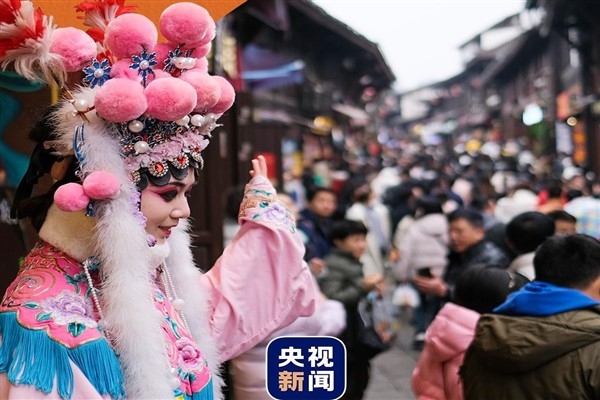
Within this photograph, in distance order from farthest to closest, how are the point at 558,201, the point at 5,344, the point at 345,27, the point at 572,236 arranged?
the point at 345,27 < the point at 558,201 < the point at 572,236 < the point at 5,344

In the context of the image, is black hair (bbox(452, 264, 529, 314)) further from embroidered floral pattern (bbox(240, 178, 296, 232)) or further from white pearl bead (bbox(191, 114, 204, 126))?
white pearl bead (bbox(191, 114, 204, 126))

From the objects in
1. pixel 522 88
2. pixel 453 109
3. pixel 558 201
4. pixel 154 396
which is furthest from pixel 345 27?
pixel 453 109

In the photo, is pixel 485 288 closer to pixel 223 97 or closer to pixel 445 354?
pixel 445 354

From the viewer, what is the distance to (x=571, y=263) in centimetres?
328

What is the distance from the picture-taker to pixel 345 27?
65.7 ft

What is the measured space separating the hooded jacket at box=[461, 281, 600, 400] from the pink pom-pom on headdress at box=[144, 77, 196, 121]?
1.56m

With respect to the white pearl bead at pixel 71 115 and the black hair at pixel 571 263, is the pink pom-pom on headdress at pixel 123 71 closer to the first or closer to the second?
the white pearl bead at pixel 71 115

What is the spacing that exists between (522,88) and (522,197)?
31.5 meters

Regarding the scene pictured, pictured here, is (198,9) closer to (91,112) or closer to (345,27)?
(91,112)

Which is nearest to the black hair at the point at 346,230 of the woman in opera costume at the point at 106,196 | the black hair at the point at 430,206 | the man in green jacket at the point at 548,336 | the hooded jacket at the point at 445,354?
the hooded jacket at the point at 445,354

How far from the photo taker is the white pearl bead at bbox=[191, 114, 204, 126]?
7.59ft

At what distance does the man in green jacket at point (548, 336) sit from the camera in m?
2.95

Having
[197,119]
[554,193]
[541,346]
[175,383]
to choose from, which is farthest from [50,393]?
[554,193]

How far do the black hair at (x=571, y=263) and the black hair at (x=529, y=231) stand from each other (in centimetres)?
201
